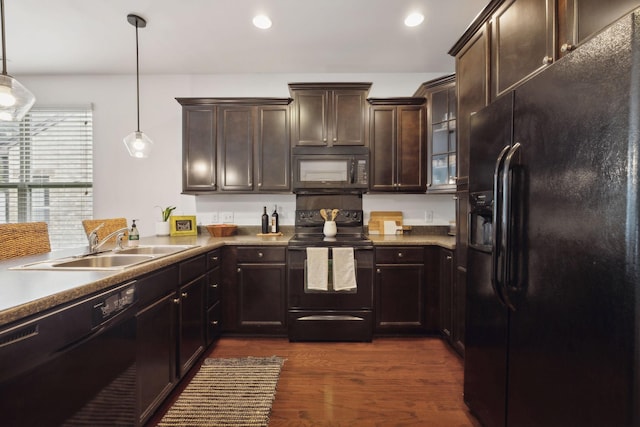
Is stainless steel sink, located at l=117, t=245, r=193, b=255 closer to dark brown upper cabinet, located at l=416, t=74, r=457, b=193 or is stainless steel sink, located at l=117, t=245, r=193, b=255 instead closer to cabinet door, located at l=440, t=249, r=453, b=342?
cabinet door, located at l=440, t=249, r=453, b=342

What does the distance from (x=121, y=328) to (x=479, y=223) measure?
1.89 m

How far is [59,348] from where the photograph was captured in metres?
0.96

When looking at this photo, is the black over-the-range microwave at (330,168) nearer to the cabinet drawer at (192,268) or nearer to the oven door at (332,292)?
the oven door at (332,292)

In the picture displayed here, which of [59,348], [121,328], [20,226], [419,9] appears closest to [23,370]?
[59,348]

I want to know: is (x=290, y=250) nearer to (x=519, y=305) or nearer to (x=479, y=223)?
(x=479, y=223)

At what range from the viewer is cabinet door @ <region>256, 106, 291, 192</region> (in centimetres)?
296

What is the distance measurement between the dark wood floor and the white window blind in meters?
2.48

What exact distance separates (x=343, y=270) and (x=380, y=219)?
3.05ft

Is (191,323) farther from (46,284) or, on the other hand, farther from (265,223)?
(265,223)

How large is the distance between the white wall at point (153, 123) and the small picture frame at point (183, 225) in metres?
0.22

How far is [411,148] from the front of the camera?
9.73 feet

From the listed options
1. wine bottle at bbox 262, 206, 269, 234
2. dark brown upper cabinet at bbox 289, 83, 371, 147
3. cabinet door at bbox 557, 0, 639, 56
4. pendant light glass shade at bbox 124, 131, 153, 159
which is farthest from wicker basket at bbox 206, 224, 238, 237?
cabinet door at bbox 557, 0, 639, 56

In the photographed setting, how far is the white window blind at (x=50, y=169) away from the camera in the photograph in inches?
129

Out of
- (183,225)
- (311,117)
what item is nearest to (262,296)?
(183,225)
